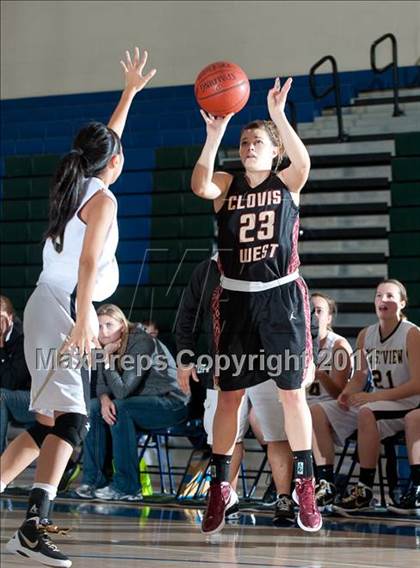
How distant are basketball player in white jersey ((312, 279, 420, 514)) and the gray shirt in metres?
0.97

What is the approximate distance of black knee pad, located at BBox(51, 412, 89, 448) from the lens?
→ 3.50 m

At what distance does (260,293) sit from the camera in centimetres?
423

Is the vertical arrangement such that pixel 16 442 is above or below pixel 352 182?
below

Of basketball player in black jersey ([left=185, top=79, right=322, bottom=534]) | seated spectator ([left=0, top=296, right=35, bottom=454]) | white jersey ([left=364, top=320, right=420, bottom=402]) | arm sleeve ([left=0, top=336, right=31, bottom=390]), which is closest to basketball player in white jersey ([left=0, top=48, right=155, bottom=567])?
basketball player in black jersey ([left=185, top=79, right=322, bottom=534])

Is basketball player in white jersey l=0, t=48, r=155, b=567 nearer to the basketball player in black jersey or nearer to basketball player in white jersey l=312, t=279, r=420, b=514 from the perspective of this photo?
the basketball player in black jersey

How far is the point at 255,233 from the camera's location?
427 cm

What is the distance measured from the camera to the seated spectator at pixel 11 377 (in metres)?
6.56

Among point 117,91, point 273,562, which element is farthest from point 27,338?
point 117,91

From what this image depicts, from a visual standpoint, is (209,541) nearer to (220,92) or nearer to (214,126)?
(214,126)

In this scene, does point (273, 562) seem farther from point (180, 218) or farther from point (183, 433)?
point (180, 218)

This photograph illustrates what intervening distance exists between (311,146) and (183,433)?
4232 mm

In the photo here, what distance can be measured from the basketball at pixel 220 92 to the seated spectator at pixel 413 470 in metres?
2.10

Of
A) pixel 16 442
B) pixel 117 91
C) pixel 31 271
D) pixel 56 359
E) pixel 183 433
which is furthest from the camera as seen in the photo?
pixel 117 91

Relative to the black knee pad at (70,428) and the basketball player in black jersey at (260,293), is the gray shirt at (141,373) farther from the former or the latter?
the black knee pad at (70,428)
